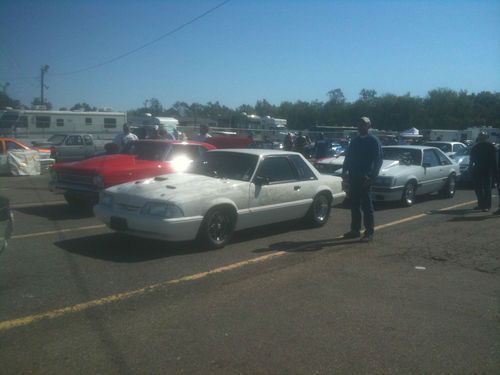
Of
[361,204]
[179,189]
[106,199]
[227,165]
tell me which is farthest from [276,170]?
[106,199]

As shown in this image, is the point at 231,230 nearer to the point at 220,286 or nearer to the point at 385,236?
the point at 220,286

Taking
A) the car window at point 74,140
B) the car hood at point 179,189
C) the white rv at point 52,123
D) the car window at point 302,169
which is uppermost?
the white rv at point 52,123

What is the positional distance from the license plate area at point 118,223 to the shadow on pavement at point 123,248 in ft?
1.07

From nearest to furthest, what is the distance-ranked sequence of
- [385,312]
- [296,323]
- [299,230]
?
[296,323] → [385,312] → [299,230]

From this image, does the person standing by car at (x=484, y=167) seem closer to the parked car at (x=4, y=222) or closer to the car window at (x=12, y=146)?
the parked car at (x=4, y=222)

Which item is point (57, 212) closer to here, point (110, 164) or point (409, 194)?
point (110, 164)

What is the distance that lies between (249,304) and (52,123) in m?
25.5

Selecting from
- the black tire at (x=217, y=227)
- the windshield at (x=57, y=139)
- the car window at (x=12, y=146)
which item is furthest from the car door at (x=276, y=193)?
the windshield at (x=57, y=139)

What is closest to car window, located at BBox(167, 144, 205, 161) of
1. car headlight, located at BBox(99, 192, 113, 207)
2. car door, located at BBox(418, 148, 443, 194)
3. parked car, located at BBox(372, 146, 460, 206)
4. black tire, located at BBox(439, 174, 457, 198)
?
car headlight, located at BBox(99, 192, 113, 207)

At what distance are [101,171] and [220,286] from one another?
4.52 m

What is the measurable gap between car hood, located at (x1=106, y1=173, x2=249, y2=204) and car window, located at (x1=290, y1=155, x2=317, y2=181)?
139 cm

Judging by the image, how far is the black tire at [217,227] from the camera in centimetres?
629

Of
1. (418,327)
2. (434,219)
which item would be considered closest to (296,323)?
(418,327)

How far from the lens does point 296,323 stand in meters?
4.13
